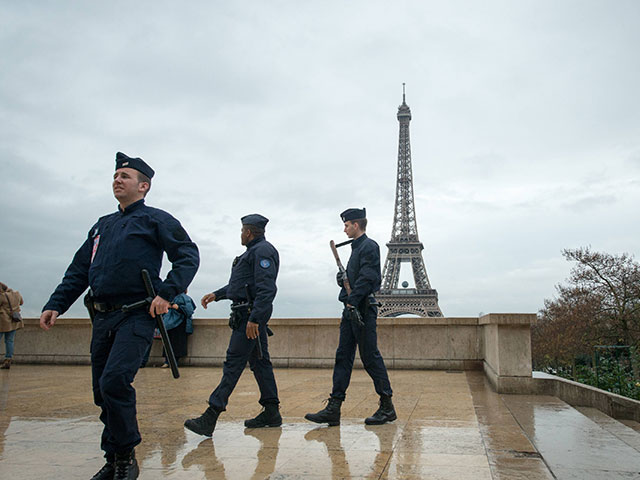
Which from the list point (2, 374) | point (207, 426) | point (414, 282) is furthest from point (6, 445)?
point (414, 282)

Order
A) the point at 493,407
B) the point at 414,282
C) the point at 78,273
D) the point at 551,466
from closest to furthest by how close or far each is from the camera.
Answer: the point at 551,466 < the point at 78,273 < the point at 493,407 < the point at 414,282

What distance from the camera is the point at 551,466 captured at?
352 cm

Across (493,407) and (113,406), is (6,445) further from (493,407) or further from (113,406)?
(493,407)

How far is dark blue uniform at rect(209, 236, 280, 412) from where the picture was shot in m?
4.61

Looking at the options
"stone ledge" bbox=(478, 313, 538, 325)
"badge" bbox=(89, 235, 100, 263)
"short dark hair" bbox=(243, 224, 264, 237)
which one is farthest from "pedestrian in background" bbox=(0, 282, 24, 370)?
"stone ledge" bbox=(478, 313, 538, 325)

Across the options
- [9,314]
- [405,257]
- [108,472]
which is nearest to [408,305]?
[405,257]

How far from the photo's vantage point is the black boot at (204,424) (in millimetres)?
4323

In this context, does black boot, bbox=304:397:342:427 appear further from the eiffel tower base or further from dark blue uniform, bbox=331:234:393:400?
the eiffel tower base

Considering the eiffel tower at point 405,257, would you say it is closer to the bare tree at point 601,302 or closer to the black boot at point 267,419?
the bare tree at point 601,302

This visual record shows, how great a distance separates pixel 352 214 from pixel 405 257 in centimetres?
6246

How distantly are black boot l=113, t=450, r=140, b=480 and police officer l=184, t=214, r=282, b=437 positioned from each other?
121cm

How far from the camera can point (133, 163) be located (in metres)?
3.74

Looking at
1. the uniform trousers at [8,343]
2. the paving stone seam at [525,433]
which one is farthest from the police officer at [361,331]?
the uniform trousers at [8,343]

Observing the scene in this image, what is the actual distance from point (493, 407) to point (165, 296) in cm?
395
